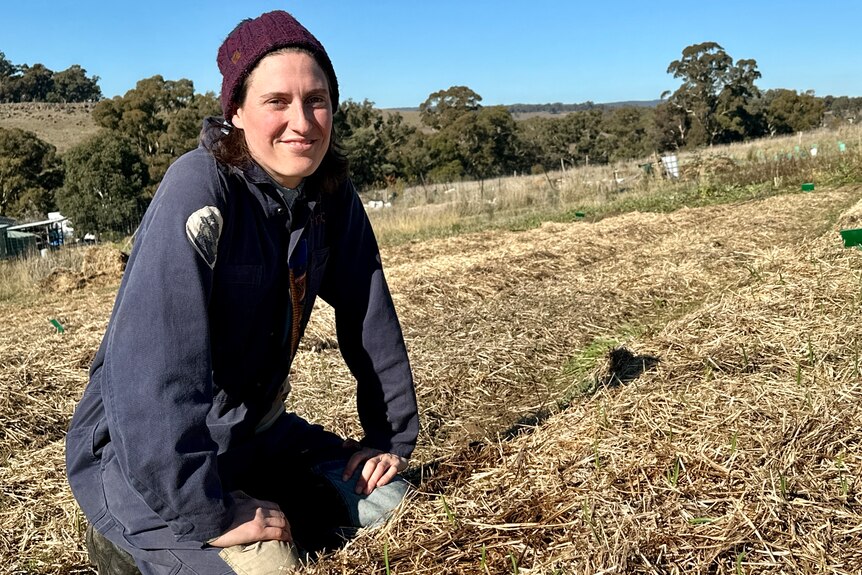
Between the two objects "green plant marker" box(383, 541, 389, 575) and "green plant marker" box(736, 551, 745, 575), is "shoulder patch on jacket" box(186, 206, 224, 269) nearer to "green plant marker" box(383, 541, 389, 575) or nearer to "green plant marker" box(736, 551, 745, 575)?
"green plant marker" box(383, 541, 389, 575)

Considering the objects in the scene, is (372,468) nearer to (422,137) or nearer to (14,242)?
(14,242)

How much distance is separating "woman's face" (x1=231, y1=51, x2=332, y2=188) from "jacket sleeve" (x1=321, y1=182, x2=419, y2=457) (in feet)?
1.08

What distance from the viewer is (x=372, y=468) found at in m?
2.21

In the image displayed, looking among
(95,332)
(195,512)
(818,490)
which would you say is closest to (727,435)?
(818,490)

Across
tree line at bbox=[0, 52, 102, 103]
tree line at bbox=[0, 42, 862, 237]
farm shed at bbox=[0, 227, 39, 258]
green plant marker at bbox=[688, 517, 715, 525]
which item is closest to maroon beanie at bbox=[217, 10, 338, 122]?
green plant marker at bbox=[688, 517, 715, 525]

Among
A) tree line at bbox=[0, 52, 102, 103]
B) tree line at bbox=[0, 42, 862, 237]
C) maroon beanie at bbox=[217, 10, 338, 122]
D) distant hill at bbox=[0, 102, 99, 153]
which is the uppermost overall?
tree line at bbox=[0, 52, 102, 103]

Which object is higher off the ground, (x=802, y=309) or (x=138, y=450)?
(x=138, y=450)

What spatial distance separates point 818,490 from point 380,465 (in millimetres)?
1257

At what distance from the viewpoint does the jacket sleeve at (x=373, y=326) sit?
229 centimetres

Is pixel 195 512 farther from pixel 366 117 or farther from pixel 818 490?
pixel 366 117

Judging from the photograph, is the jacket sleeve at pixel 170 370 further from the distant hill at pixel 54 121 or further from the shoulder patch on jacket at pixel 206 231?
the distant hill at pixel 54 121

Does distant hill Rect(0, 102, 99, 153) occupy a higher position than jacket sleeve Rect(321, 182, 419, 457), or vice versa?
distant hill Rect(0, 102, 99, 153)

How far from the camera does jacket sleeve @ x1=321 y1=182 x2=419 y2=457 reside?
2.29 metres

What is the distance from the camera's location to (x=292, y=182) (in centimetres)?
202
